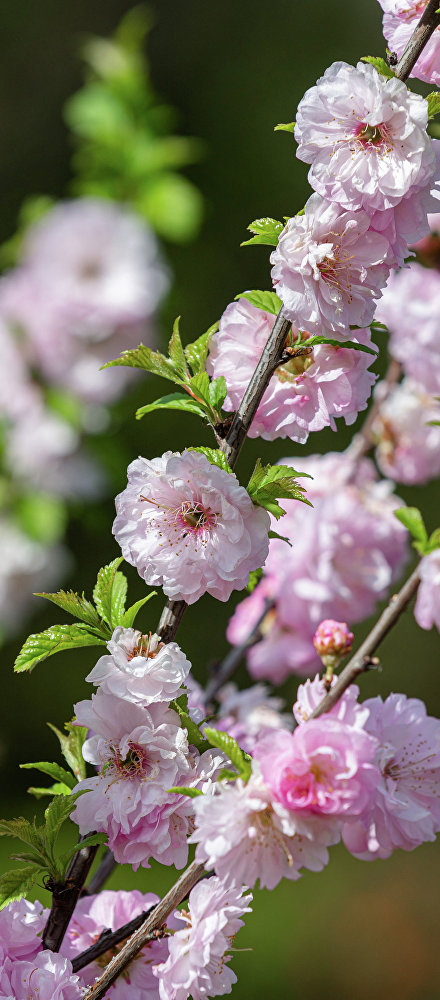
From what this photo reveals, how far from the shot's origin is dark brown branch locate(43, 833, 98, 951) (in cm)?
54

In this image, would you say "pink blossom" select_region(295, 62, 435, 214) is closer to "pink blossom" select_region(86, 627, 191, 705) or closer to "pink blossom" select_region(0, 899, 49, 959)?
"pink blossom" select_region(86, 627, 191, 705)

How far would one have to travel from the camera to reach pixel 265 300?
58 cm

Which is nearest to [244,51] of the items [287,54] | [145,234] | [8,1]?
[287,54]

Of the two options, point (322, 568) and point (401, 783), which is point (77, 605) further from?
point (322, 568)

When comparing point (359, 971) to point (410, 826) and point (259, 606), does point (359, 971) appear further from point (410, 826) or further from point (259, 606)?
point (410, 826)

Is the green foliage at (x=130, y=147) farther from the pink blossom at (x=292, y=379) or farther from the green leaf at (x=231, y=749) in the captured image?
the green leaf at (x=231, y=749)

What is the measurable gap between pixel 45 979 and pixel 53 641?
0.18 m

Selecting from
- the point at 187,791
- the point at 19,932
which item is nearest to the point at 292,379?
the point at 187,791

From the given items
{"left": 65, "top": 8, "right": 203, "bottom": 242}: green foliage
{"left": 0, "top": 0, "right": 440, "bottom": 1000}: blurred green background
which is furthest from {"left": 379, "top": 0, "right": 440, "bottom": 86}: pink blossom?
{"left": 0, "top": 0, "right": 440, "bottom": 1000}: blurred green background

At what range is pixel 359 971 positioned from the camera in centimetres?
334

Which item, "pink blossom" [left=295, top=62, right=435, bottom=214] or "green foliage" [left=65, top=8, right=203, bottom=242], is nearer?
"pink blossom" [left=295, top=62, right=435, bottom=214]

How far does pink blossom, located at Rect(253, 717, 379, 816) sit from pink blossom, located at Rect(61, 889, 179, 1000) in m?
0.16

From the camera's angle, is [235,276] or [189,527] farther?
[235,276]

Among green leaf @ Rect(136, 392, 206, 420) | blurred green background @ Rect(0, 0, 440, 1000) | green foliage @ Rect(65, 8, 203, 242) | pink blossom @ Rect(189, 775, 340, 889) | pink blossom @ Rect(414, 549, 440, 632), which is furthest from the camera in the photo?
blurred green background @ Rect(0, 0, 440, 1000)
